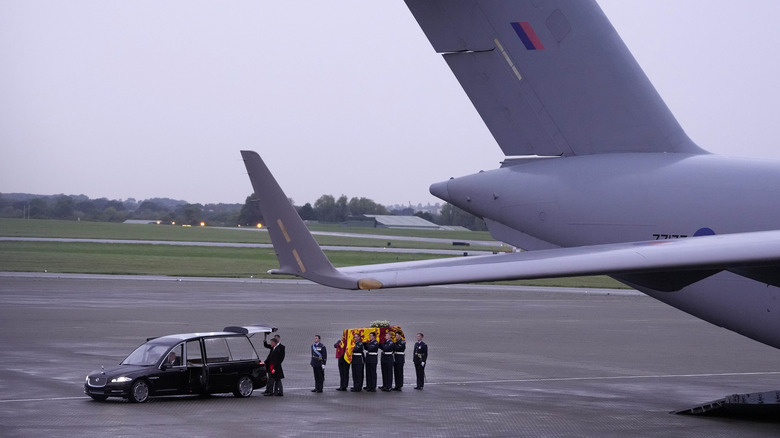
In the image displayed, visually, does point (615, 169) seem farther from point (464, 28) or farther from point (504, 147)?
point (464, 28)

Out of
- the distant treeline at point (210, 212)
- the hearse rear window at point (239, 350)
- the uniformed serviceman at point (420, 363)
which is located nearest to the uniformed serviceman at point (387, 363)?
the uniformed serviceman at point (420, 363)

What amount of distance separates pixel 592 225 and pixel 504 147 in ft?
6.39

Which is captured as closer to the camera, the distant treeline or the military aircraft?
the military aircraft

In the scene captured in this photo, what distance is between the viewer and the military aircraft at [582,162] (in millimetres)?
14906

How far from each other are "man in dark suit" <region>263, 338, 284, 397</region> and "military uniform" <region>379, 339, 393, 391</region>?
2.57 meters

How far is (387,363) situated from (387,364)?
27 mm

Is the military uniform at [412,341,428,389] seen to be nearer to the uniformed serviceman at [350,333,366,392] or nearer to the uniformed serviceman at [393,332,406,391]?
A: the uniformed serviceman at [393,332,406,391]

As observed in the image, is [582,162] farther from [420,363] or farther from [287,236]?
[420,363]

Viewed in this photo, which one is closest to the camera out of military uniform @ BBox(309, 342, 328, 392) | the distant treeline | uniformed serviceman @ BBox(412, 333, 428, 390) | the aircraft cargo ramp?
the aircraft cargo ramp

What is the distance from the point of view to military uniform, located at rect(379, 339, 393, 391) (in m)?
24.3

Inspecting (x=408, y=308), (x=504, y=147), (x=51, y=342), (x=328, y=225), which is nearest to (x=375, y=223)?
(x=328, y=225)

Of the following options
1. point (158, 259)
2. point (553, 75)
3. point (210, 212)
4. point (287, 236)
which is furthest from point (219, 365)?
point (210, 212)

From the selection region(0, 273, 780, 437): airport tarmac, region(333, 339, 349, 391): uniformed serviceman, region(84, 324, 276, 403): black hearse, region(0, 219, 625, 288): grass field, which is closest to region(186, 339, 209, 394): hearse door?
region(84, 324, 276, 403): black hearse

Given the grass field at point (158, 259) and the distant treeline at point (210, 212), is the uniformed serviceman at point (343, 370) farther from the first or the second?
the distant treeline at point (210, 212)
